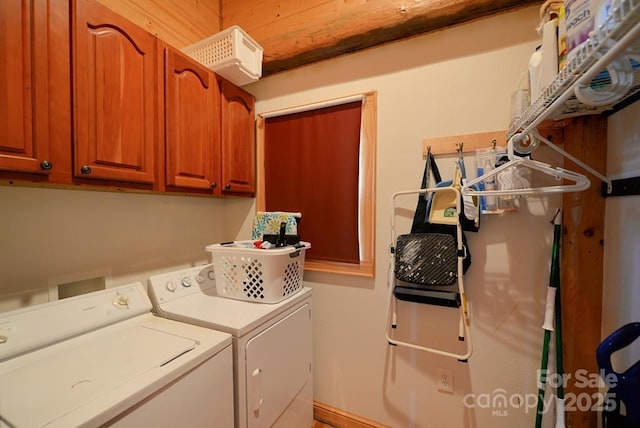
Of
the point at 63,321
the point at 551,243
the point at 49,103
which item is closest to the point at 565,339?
the point at 551,243

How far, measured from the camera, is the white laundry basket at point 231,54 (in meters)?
1.45

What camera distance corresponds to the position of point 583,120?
1.11m

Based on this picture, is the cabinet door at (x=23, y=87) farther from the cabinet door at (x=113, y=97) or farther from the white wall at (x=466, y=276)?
the white wall at (x=466, y=276)

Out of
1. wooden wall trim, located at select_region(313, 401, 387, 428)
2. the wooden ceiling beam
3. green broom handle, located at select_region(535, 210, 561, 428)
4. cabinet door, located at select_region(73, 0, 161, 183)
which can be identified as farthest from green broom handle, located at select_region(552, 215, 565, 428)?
cabinet door, located at select_region(73, 0, 161, 183)

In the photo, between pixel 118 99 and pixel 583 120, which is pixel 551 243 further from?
pixel 118 99

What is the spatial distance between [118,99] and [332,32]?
121 centimetres

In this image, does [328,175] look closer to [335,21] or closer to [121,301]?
[335,21]

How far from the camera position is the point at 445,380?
1.40m

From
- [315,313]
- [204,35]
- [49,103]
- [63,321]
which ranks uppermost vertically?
[204,35]

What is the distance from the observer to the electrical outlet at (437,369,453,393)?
4.54ft

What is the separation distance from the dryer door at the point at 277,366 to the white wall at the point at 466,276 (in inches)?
10.0

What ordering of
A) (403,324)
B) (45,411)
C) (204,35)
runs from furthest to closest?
(204,35), (403,324), (45,411)

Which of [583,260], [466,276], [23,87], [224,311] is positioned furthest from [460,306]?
[23,87]

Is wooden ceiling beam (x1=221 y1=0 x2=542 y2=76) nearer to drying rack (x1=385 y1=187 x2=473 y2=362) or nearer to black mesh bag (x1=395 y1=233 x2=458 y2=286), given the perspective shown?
drying rack (x1=385 y1=187 x2=473 y2=362)
